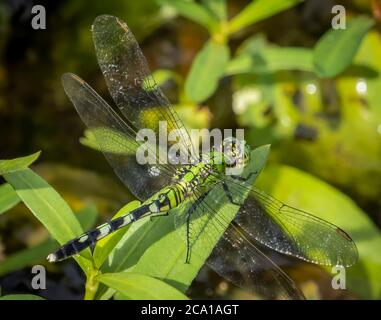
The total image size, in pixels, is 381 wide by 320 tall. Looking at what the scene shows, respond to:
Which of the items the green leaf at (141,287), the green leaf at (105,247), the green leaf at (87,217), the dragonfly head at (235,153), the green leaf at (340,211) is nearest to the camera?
the green leaf at (141,287)

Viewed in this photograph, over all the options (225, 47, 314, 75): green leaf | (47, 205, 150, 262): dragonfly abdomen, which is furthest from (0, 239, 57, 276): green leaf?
(225, 47, 314, 75): green leaf

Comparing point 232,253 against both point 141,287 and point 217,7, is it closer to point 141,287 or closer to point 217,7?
point 141,287

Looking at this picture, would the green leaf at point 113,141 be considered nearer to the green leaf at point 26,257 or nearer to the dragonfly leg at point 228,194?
the dragonfly leg at point 228,194

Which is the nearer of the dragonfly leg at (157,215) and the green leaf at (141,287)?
the green leaf at (141,287)

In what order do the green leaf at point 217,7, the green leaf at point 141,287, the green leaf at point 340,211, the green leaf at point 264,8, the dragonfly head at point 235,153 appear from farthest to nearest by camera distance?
the green leaf at point 217,7 → the green leaf at point 264,8 → the green leaf at point 340,211 → the dragonfly head at point 235,153 → the green leaf at point 141,287

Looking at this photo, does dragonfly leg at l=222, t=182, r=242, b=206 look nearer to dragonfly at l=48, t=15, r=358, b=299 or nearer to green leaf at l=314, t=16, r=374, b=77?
dragonfly at l=48, t=15, r=358, b=299

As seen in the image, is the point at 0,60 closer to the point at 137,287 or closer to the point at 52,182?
the point at 52,182

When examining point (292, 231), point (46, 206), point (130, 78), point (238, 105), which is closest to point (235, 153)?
point (292, 231)

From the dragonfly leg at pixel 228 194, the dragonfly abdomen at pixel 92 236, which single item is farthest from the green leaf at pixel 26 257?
the dragonfly leg at pixel 228 194
